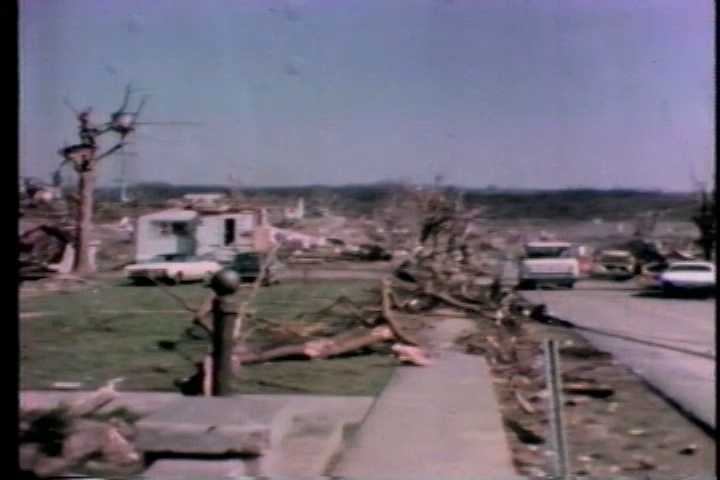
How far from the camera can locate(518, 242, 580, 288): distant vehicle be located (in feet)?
7.52

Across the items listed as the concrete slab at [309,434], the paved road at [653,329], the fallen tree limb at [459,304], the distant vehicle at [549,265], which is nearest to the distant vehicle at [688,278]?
the paved road at [653,329]

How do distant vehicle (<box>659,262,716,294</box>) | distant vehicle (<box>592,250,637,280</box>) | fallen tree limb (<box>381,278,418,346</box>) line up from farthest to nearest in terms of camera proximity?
fallen tree limb (<box>381,278,418,346</box>)
distant vehicle (<box>592,250,637,280</box>)
distant vehicle (<box>659,262,716,294</box>)

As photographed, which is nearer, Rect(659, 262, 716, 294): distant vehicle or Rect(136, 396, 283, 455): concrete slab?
Rect(659, 262, 716, 294): distant vehicle

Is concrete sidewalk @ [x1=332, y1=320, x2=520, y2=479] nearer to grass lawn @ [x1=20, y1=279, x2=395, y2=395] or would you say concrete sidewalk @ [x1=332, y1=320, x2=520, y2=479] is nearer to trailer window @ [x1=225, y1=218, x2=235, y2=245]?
grass lawn @ [x1=20, y1=279, x2=395, y2=395]

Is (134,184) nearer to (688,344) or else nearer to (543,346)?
(543,346)

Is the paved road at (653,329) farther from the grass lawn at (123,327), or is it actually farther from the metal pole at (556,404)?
the grass lawn at (123,327)

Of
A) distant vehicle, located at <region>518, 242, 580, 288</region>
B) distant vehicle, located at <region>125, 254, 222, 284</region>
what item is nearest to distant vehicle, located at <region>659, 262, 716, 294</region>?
distant vehicle, located at <region>518, 242, 580, 288</region>

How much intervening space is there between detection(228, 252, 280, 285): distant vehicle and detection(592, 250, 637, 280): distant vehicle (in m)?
0.71

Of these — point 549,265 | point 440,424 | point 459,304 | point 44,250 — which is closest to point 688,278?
point 549,265

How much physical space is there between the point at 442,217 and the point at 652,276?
1.60 ft

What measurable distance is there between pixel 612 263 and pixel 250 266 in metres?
0.81

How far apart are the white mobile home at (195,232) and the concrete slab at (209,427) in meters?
0.39

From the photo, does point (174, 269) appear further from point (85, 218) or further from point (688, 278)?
point (688, 278)

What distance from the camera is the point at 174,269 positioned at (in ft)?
7.70
